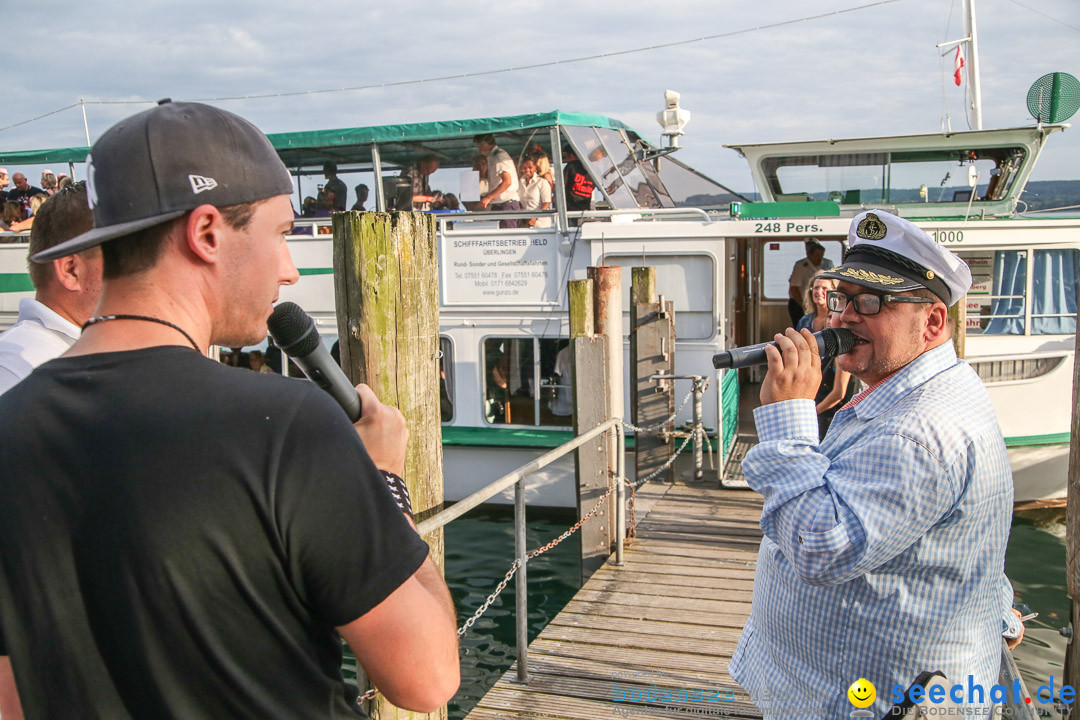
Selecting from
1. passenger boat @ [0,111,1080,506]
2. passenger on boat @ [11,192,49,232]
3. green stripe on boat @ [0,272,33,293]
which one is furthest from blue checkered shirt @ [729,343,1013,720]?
passenger on boat @ [11,192,49,232]

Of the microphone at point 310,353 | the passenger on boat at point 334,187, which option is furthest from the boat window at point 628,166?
the microphone at point 310,353

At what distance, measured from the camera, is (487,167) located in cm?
1035

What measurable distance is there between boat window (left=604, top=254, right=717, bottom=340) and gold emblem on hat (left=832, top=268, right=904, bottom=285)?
7.20 meters

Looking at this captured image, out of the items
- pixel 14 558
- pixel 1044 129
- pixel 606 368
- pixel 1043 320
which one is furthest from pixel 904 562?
pixel 1044 129

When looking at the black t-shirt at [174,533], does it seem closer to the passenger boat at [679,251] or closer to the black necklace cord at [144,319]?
the black necklace cord at [144,319]

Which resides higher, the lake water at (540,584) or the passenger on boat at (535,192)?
the passenger on boat at (535,192)

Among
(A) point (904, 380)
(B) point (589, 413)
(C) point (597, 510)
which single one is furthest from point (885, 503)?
(B) point (589, 413)

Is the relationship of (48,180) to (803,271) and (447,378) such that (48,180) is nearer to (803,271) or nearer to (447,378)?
(447,378)

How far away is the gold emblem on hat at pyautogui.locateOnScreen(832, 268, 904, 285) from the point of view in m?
2.17

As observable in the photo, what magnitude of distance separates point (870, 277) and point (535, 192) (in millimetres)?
8221

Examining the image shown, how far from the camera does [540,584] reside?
8555 mm

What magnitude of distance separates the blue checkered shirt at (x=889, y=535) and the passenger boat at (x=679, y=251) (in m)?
6.25

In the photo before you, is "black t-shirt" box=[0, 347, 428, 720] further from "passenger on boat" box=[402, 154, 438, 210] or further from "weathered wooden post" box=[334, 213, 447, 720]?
"passenger on boat" box=[402, 154, 438, 210]

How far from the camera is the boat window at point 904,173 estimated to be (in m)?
10.4
